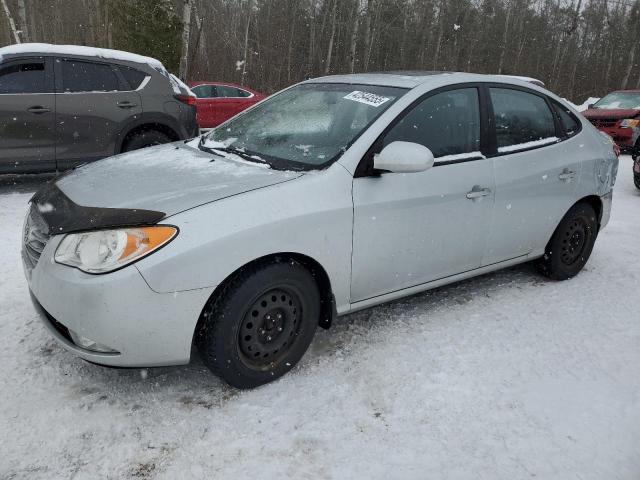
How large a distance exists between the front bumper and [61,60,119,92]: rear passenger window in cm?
472

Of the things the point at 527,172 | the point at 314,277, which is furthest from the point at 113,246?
the point at 527,172

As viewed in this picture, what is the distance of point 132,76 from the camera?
266 inches

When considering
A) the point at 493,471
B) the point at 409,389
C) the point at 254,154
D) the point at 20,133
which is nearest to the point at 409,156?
the point at 254,154

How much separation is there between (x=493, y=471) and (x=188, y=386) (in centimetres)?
153

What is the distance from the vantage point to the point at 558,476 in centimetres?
217

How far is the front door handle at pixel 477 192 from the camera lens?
3275mm

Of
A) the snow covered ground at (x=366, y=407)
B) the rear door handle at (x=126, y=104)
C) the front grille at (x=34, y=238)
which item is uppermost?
the rear door handle at (x=126, y=104)

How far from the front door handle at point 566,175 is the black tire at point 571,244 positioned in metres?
0.30

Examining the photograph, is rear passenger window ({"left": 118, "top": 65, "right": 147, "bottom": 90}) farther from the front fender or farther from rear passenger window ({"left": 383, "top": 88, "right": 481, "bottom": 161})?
the front fender

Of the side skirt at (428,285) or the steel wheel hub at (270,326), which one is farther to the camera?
the side skirt at (428,285)

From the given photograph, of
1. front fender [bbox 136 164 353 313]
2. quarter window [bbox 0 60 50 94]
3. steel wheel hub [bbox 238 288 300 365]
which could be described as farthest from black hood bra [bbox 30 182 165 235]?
quarter window [bbox 0 60 50 94]

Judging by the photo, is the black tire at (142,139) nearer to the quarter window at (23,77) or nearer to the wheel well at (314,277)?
the quarter window at (23,77)

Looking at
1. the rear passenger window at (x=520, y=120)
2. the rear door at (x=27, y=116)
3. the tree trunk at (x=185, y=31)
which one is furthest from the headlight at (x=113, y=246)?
the tree trunk at (x=185, y=31)

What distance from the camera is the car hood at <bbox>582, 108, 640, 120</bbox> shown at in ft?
39.8
